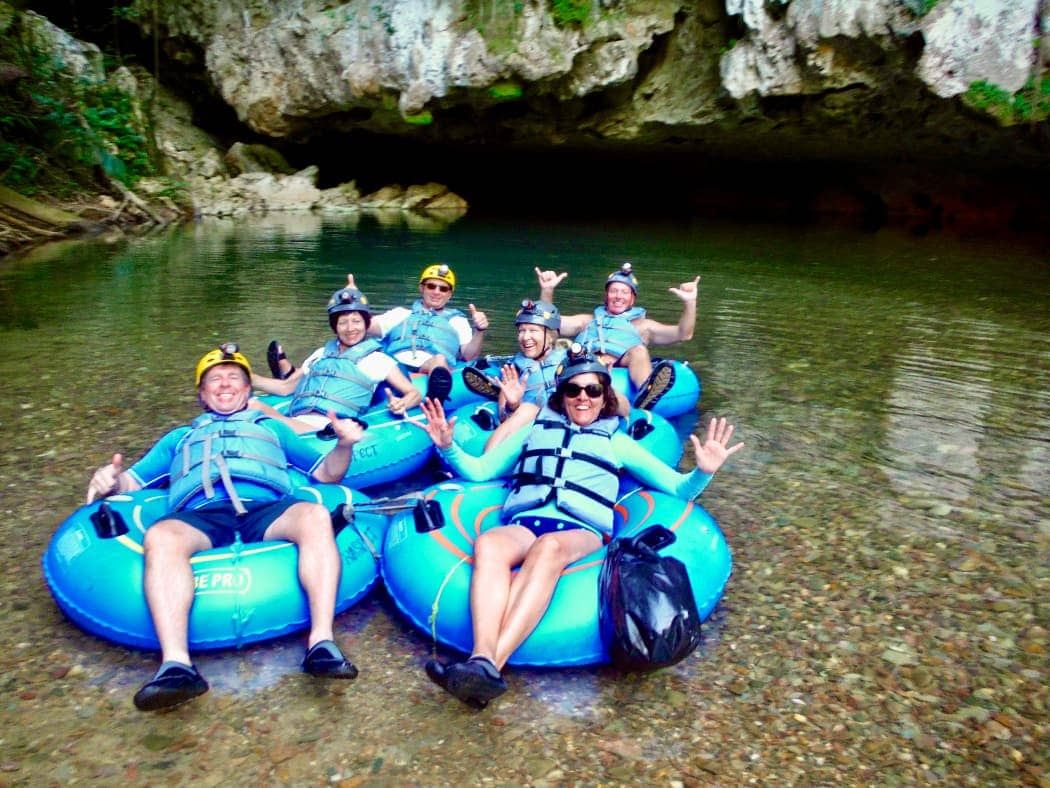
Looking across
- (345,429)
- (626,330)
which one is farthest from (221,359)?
(626,330)

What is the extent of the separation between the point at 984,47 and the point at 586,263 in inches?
253

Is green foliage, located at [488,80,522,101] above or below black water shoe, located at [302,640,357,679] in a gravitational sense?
above

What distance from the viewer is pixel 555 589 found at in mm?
3180

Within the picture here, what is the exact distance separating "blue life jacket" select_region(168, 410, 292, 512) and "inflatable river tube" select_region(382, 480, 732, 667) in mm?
602

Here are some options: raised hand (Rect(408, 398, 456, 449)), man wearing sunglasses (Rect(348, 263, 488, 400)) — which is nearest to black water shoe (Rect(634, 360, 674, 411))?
man wearing sunglasses (Rect(348, 263, 488, 400))

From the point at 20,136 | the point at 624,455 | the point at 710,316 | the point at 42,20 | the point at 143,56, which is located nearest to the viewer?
the point at 624,455

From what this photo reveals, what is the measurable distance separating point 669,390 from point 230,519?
3.38 meters

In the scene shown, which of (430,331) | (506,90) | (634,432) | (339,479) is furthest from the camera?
(506,90)

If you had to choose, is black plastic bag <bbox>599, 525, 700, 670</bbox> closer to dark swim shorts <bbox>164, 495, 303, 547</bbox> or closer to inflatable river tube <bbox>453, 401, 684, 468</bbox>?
dark swim shorts <bbox>164, 495, 303, 547</bbox>

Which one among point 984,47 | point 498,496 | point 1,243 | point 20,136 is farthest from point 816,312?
point 20,136

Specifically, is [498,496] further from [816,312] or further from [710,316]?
[816,312]

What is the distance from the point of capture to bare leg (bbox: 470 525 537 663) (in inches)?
117

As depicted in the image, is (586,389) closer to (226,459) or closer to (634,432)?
(634,432)

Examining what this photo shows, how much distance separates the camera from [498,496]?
398cm
